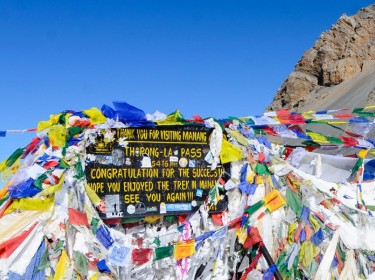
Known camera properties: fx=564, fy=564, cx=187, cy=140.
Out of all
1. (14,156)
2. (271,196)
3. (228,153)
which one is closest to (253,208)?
(271,196)

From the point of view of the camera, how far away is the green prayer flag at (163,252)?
664 cm

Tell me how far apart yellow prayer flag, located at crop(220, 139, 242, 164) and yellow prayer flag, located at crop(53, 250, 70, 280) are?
235 cm

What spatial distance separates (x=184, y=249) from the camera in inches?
270

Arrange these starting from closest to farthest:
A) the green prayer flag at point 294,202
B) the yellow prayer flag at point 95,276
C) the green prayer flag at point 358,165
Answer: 1. the yellow prayer flag at point 95,276
2. the green prayer flag at point 294,202
3. the green prayer flag at point 358,165

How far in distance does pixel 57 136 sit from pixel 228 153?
2.27 meters

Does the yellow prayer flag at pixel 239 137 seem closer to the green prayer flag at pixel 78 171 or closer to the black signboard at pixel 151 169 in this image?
the black signboard at pixel 151 169

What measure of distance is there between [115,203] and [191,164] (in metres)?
1.14

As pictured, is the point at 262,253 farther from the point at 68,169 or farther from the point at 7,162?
the point at 7,162

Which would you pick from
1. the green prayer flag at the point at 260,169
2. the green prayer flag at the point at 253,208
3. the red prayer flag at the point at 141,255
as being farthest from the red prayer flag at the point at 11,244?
the green prayer flag at the point at 260,169

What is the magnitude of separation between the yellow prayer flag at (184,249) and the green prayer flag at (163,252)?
0.07 metres

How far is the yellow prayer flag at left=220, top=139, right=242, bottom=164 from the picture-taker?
726 cm

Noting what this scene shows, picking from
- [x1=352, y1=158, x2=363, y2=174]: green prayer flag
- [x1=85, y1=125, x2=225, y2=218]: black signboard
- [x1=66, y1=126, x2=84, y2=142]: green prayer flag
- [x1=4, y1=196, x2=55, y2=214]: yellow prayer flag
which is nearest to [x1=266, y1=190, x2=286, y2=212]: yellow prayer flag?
[x1=85, y1=125, x2=225, y2=218]: black signboard

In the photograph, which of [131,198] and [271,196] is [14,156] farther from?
[271,196]

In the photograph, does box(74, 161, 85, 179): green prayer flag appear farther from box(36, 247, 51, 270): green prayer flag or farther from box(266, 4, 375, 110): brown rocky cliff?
box(266, 4, 375, 110): brown rocky cliff
